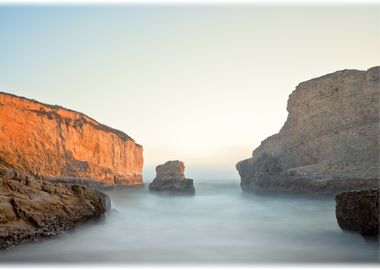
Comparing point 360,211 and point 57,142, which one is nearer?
point 360,211

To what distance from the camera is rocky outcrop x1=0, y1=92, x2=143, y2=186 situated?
49688 mm

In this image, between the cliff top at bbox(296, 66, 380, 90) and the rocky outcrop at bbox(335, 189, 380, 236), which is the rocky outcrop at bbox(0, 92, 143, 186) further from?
the rocky outcrop at bbox(335, 189, 380, 236)

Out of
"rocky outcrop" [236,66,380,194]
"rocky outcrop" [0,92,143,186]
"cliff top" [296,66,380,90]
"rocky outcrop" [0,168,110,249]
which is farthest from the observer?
"rocky outcrop" [0,92,143,186]

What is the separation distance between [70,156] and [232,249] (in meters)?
54.8

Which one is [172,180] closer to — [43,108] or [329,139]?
[329,139]

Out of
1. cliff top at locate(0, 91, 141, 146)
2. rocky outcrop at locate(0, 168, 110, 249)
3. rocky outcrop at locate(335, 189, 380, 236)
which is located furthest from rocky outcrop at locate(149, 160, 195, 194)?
rocky outcrop at locate(335, 189, 380, 236)

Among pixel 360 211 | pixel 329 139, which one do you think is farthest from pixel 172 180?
pixel 360 211

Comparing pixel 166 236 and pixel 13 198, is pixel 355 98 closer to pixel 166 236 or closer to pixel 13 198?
pixel 166 236

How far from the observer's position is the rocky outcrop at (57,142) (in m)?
49.7

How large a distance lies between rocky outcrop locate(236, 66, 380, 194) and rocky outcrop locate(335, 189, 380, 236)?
57.9 feet

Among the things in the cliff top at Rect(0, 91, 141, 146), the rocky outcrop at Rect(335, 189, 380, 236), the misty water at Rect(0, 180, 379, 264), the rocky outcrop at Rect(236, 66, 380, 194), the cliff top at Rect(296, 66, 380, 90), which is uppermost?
the cliff top at Rect(0, 91, 141, 146)

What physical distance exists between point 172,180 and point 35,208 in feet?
111

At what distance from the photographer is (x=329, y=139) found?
3194 centimetres

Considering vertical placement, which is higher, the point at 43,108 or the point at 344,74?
the point at 43,108
